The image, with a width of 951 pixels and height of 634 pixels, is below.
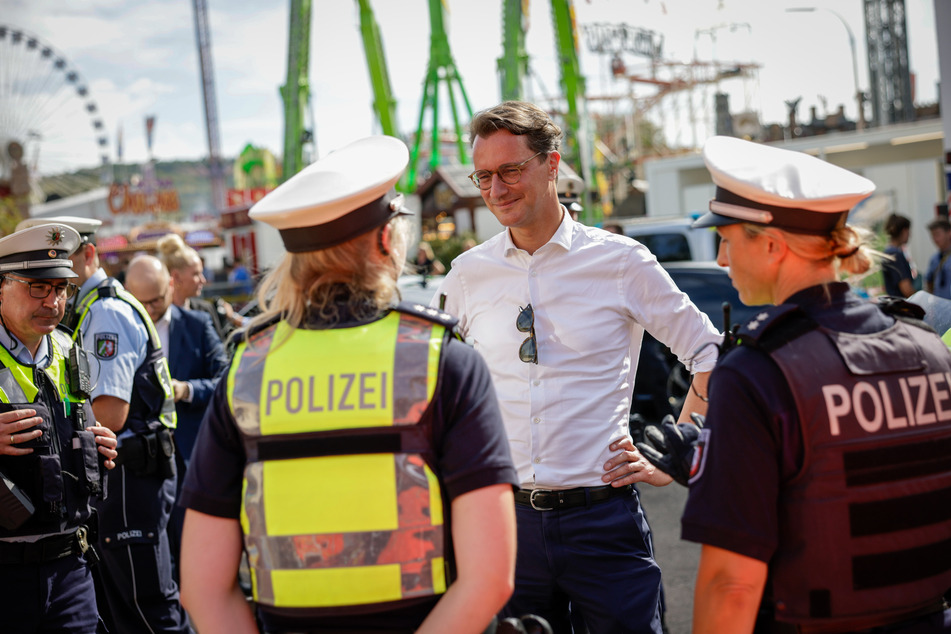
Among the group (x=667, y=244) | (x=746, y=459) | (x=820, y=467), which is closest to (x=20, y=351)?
(x=746, y=459)

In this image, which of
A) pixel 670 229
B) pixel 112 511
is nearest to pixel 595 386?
pixel 112 511

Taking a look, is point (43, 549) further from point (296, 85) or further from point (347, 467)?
point (296, 85)

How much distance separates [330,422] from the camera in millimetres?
1545

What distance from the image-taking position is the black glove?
1772 millimetres

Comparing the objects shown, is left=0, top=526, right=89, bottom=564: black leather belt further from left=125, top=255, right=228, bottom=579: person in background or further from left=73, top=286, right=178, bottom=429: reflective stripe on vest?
left=125, top=255, right=228, bottom=579: person in background

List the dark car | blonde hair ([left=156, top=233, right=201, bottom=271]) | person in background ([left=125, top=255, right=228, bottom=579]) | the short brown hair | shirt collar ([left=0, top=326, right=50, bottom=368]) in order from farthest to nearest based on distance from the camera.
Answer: the dark car
blonde hair ([left=156, top=233, right=201, bottom=271])
person in background ([left=125, top=255, right=228, bottom=579])
shirt collar ([left=0, top=326, right=50, bottom=368])
the short brown hair

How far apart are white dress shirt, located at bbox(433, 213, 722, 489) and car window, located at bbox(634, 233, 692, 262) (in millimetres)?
8329

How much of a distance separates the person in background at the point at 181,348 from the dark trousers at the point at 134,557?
60 cm

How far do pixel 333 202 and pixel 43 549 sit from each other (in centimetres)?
202

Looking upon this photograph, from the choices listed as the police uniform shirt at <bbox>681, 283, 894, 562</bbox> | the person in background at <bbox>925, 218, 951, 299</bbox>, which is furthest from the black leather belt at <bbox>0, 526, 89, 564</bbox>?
the person in background at <bbox>925, 218, 951, 299</bbox>

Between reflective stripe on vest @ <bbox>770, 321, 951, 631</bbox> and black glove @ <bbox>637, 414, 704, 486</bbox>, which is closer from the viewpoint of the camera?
reflective stripe on vest @ <bbox>770, 321, 951, 631</bbox>

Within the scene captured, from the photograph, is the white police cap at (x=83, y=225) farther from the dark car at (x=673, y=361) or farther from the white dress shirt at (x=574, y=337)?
the dark car at (x=673, y=361)

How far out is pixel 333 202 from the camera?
160cm

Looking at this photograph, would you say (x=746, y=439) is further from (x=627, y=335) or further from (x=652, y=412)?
(x=652, y=412)
